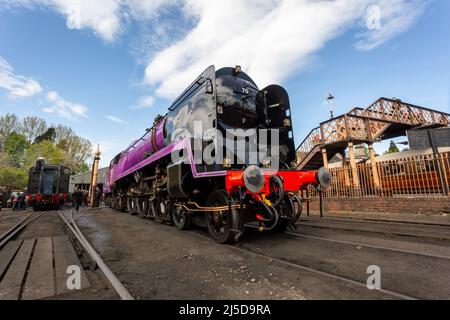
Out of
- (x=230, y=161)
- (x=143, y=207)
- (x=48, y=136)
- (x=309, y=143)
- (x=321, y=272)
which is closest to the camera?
(x=321, y=272)

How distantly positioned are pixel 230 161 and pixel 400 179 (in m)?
8.24

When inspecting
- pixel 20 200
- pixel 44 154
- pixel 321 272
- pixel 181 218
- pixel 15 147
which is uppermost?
pixel 15 147

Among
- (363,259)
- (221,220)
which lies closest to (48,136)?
(221,220)

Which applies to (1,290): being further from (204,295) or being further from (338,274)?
(338,274)

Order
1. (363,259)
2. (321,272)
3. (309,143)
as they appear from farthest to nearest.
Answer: (309,143) < (363,259) < (321,272)

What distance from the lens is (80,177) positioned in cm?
3619

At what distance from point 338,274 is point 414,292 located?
684 mm

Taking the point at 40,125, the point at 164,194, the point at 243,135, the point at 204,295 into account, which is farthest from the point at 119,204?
the point at 40,125

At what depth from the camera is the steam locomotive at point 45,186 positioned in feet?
53.9

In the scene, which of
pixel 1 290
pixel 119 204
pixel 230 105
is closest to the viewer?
pixel 1 290

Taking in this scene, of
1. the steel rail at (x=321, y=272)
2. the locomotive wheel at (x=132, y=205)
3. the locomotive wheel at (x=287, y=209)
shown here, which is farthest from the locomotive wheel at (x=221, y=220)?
the locomotive wheel at (x=132, y=205)

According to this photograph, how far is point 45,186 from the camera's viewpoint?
17.1m

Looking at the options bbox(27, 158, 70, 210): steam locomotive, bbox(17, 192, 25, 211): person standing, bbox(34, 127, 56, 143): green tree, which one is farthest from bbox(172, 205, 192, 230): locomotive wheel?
bbox(34, 127, 56, 143): green tree

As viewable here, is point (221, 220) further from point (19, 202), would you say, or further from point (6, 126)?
point (6, 126)
